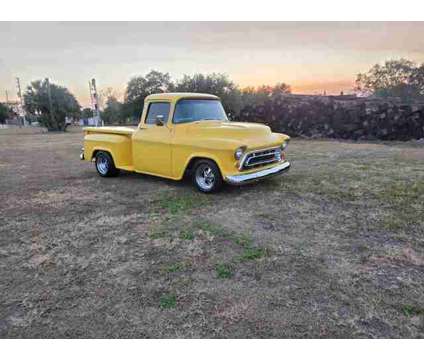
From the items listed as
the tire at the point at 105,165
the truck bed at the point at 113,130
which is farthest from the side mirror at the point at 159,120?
the tire at the point at 105,165

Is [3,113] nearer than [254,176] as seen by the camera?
No

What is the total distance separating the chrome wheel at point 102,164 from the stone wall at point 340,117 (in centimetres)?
1141

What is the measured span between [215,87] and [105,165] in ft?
77.5

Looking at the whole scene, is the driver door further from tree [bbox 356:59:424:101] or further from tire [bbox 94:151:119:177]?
tree [bbox 356:59:424:101]

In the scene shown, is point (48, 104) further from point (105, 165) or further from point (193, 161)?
point (193, 161)

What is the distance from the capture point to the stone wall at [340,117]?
1377cm

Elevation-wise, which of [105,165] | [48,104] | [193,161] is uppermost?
[48,104]

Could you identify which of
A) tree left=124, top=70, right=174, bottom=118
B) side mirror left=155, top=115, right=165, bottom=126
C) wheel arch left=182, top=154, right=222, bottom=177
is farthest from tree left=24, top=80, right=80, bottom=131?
wheel arch left=182, top=154, right=222, bottom=177

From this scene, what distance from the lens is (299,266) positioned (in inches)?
123

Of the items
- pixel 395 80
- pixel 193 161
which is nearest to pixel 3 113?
pixel 395 80

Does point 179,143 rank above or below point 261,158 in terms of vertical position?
above

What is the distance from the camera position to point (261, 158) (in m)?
5.66

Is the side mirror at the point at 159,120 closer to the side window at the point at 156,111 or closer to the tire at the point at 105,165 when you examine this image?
the side window at the point at 156,111

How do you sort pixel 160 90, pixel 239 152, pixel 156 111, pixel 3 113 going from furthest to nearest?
pixel 3 113 < pixel 160 90 < pixel 156 111 < pixel 239 152
